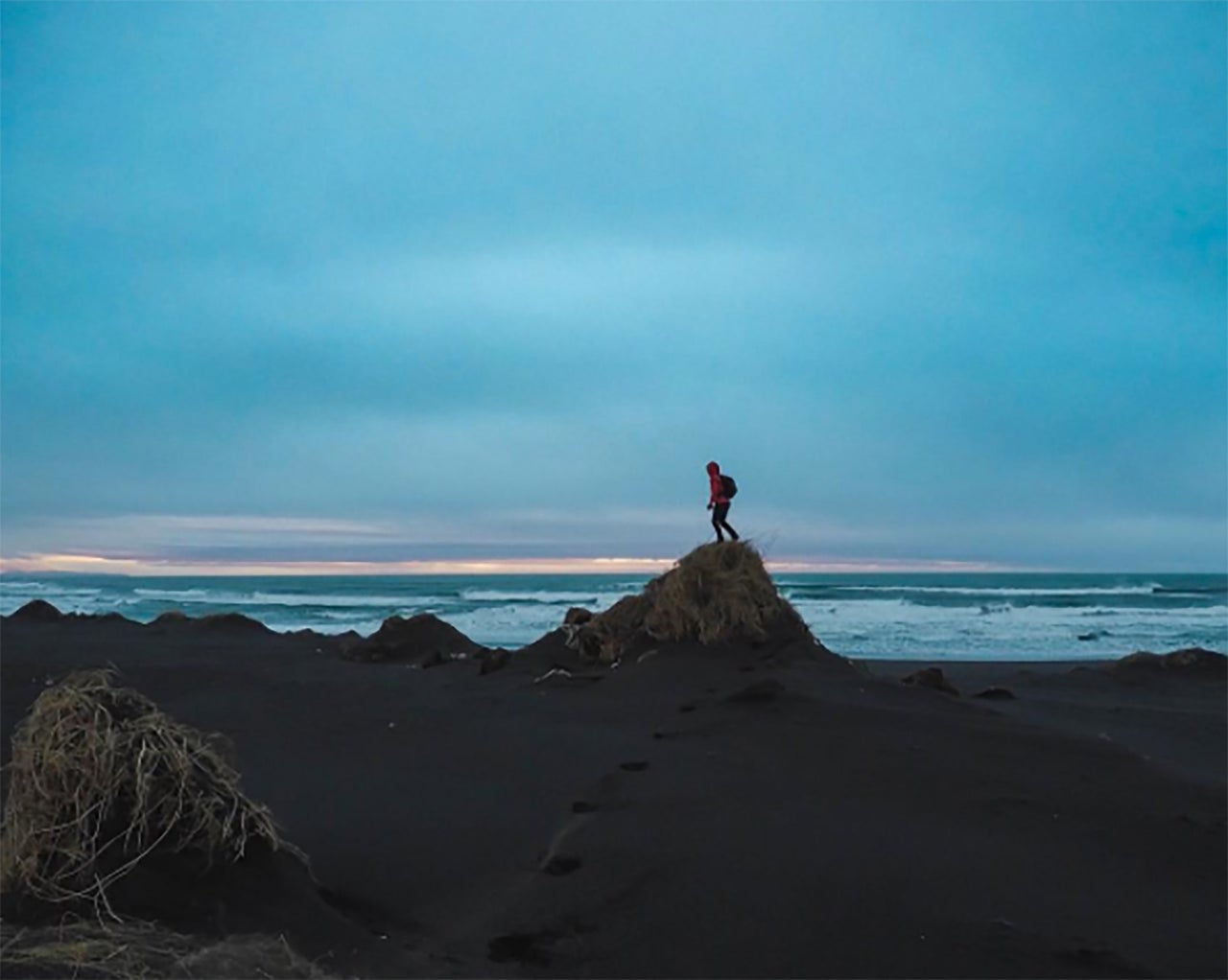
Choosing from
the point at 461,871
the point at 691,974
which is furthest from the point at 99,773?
the point at 691,974

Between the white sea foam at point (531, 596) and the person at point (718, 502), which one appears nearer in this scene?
the person at point (718, 502)

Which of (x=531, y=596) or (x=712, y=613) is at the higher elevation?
(x=712, y=613)

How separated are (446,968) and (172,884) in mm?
1062

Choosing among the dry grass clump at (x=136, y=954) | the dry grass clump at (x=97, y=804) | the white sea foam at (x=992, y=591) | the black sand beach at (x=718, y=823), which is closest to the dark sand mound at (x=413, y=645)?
the black sand beach at (x=718, y=823)

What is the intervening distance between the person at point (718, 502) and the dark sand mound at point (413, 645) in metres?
3.69

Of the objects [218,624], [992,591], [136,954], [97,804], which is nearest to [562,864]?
[97,804]

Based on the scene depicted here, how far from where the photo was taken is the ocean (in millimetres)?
23828

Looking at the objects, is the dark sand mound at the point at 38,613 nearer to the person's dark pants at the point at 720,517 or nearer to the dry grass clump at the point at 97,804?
the person's dark pants at the point at 720,517

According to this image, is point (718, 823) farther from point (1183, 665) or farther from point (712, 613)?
point (1183, 665)

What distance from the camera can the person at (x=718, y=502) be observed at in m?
11.9

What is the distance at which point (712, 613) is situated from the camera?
34.5 feet

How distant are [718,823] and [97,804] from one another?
321cm

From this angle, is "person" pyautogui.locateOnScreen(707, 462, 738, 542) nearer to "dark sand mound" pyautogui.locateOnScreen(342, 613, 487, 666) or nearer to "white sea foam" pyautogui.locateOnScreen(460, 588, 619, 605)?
"dark sand mound" pyautogui.locateOnScreen(342, 613, 487, 666)

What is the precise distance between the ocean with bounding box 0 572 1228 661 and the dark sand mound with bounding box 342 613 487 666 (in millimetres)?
7435
